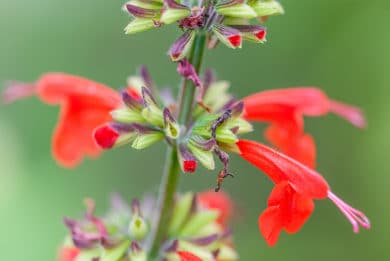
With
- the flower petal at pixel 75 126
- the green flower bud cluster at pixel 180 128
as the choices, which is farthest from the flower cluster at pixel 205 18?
the flower petal at pixel 75 126

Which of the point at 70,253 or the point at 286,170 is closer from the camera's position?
the point at 286,170

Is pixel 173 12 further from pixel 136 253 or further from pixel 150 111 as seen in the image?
pixel 136 253

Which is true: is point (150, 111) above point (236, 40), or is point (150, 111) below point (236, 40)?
below

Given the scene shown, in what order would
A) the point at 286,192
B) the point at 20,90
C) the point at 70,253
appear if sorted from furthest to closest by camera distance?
the point at 20,90
the point at 70,253
the point at 286,192

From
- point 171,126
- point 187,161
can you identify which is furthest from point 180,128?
point 187,161

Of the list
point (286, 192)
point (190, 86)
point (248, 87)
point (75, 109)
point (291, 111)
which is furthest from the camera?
point (248, 87)

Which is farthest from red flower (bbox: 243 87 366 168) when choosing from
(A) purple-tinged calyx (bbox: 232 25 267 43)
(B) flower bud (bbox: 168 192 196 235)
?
(A) purple-tinged calyx (bbox: 232 25 267 43)

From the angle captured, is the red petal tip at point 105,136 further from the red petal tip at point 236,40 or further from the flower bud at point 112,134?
the red petal tip at point 236,40
